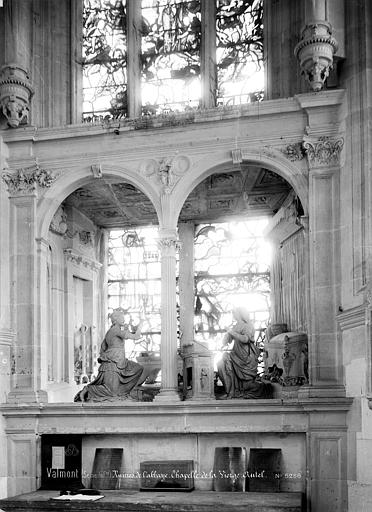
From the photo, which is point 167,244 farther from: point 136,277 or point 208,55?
point 136,277

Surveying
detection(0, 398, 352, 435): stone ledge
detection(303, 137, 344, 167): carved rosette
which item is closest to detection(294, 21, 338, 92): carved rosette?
detection(303, 137, 344, 167): carved rosette

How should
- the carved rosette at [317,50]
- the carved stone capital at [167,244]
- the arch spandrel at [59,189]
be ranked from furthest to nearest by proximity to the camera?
the arch spandrel at [59,189] < the carved stone capital at [167,244] < the carved rosette at [317,50]

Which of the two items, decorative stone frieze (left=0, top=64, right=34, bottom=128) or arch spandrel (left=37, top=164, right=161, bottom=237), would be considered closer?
decorative stone frieze (left=0, top=64, right=34, bottom=128)

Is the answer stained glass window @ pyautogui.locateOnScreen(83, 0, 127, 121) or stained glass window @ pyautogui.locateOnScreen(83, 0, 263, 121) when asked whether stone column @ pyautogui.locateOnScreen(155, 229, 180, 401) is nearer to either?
stained glass window @ pyautogui.locateOnScreen(83, 0, 263, 121)

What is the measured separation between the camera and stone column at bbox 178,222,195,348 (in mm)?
16625

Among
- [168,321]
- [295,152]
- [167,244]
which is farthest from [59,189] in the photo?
[295,152]

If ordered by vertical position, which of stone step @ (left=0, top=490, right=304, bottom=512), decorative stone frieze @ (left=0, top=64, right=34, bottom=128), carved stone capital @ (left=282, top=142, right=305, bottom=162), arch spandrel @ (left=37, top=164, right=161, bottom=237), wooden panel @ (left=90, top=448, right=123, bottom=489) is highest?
decorative stone frieze @ (left=0, top=64, right=34, bottom=128)

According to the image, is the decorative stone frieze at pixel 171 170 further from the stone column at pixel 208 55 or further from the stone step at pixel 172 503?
the stone step at pixel 172 503

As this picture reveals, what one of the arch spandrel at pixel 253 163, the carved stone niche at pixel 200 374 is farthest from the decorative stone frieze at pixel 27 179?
the carved stone niche at pixel 200 374

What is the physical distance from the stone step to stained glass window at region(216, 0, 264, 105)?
621 centimetres

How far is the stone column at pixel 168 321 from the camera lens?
1283 cm

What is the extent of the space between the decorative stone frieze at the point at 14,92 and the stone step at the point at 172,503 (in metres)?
5.94

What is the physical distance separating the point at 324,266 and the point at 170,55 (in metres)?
4.64

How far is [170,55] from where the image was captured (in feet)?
46.5
